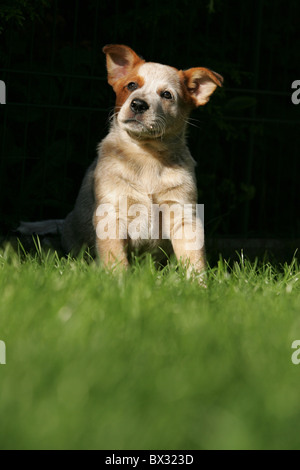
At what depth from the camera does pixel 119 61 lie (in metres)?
3.86

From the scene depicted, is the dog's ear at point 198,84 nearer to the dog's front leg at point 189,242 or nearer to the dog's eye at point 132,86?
the dog's eye at point 132,86

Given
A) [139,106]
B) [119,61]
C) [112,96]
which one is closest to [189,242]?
[139,106]

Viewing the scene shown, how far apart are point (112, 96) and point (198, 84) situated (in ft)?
5.25

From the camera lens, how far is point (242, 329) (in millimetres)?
2334

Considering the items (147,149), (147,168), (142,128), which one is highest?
(142,128)

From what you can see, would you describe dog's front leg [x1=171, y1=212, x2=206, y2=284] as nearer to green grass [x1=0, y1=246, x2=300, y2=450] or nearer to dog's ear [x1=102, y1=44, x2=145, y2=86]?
green grass [x1=0, y1=246, x2=300, y2=450]

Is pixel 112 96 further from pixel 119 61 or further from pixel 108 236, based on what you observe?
pixel 108 236

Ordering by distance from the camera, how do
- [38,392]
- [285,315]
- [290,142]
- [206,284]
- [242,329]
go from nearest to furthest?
[38,392] → [242,329] → [285,315] → [206,284] → [290,142]

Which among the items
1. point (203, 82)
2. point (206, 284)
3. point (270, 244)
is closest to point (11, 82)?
point (203, 82)

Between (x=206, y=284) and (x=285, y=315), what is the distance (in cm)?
61

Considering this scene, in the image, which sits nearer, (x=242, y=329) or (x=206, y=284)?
(x=242, y=329)

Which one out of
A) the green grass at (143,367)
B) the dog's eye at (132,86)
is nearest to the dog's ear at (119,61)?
the dog's eye at (132,86)

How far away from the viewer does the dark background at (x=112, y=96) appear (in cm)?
506
